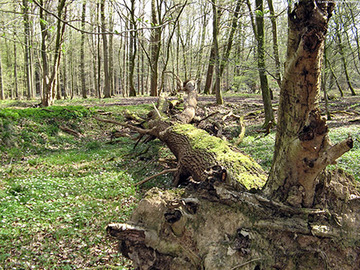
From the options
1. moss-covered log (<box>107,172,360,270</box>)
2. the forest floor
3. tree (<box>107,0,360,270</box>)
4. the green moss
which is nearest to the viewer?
tree (<box>107,0,360,270</box>)

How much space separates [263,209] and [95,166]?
235 inches

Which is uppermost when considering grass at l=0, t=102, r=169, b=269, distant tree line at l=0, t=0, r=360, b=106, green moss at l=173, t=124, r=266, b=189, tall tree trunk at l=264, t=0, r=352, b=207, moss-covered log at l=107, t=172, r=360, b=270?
distant tree line at l=0, t=0, r=360, b=106

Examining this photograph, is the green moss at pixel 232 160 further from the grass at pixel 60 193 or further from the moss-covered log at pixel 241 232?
the grass at pixel 60 193

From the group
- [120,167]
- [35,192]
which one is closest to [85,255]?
[35,192]

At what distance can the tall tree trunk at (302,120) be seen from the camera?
211 cm

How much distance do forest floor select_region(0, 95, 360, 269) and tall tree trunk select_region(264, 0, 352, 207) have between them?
2.59 m

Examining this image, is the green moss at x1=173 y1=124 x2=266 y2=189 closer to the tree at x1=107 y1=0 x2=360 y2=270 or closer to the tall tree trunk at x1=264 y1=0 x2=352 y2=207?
the tree at x1=107 y1=0 x2=360 y2=270

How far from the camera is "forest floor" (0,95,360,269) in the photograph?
3891 mm

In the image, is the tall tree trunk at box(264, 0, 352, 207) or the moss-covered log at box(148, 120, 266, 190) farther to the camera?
the moss-covered log at box(148, 120, 266, 190)

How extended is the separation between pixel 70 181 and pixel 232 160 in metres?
4.13

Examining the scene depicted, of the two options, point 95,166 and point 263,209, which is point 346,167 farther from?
point 95,166

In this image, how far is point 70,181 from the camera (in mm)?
6219

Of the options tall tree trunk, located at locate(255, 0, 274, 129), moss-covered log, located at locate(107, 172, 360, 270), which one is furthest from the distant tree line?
moss-covered log, located at locate(107, 172, 360, 270)

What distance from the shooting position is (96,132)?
1217cm
